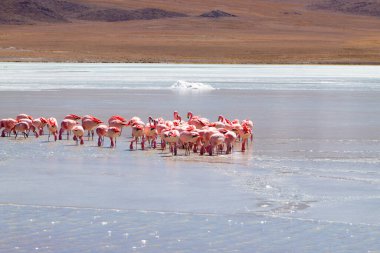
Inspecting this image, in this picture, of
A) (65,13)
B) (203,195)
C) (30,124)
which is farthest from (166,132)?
(65,13)

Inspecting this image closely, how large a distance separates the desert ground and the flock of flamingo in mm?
43072

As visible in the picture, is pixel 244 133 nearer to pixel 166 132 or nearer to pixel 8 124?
pixel 166 132

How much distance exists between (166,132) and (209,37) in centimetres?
7719

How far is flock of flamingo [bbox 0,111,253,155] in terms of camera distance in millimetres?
10664

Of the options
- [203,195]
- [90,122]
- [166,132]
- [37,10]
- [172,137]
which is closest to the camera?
[203,195]

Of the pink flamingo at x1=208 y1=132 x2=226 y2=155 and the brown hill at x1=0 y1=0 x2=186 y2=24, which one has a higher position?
the brown hill at x1=0 y1=0 x2=186 y2=24

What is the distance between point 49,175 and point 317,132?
18.0ft

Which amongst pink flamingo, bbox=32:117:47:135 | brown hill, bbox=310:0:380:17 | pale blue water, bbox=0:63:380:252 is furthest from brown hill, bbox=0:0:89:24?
pale blue water, bbox=0:63:380:252

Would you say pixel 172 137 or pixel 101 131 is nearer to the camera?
pixel 172 137

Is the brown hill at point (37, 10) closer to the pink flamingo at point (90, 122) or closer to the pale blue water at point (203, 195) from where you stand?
the pink flamingo at point (90, 122)

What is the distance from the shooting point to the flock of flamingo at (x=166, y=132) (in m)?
10.7

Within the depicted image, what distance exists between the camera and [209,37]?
8750cm

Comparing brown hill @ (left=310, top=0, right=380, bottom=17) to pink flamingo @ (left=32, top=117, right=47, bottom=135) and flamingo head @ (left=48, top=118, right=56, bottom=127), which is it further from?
flamingo head @ (left=48, top=118, right=56, bottom=127)

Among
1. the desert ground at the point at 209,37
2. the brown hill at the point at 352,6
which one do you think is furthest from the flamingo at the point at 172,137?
the brown hill at the point at 352,6
